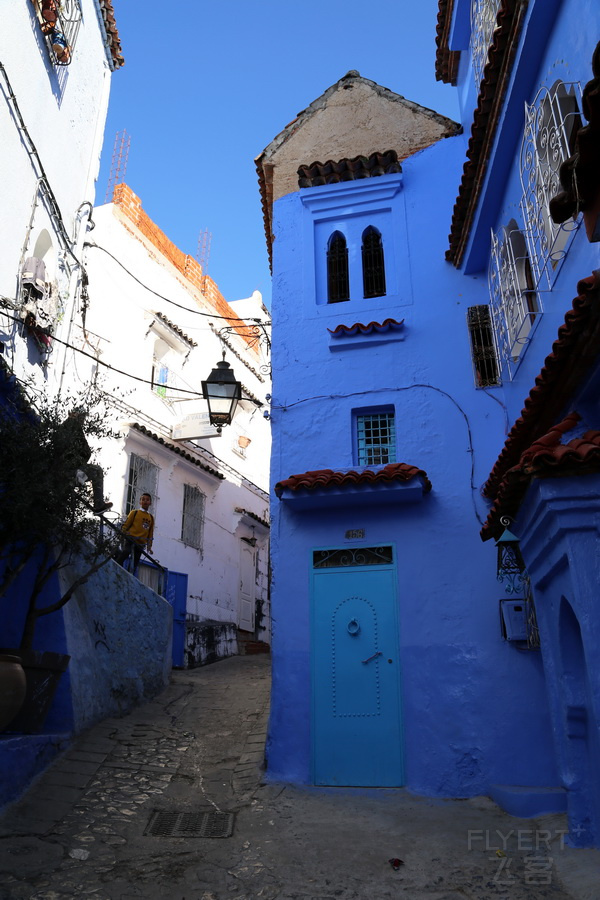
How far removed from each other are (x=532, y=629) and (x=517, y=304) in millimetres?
3544

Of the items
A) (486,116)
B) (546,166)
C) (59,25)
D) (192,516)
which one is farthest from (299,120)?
(192,516)

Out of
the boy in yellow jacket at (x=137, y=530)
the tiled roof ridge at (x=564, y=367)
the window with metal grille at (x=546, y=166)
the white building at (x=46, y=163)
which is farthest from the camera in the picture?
the boy in yellow jacket at (x=137, y=530)

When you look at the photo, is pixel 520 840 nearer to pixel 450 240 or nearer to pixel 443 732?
pixel 443 732

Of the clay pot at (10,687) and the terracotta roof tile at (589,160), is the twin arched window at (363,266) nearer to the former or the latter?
the clay pot at (10,687)

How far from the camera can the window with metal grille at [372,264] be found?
10.4 meters

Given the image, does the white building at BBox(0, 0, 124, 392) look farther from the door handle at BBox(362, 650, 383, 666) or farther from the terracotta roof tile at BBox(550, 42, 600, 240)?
the terracotta roof tile at BBox(550, 42, 600, 240)

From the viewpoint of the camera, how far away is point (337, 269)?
10.7m

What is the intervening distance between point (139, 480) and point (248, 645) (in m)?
5.43

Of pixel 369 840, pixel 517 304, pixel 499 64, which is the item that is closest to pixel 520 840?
pixel 369 840

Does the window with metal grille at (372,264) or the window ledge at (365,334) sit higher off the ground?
the window with metal grille at (372,264)

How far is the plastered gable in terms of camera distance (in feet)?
36.9

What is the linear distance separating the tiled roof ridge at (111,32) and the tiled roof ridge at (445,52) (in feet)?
19.3

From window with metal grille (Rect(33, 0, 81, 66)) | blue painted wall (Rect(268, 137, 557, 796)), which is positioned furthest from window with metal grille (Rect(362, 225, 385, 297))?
window with metal grille (Rect(33, 0, 81, 66))

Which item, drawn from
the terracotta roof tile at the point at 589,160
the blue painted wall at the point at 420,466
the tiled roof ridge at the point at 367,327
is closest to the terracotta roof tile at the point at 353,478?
the blue painted wall at the point at 420,466
